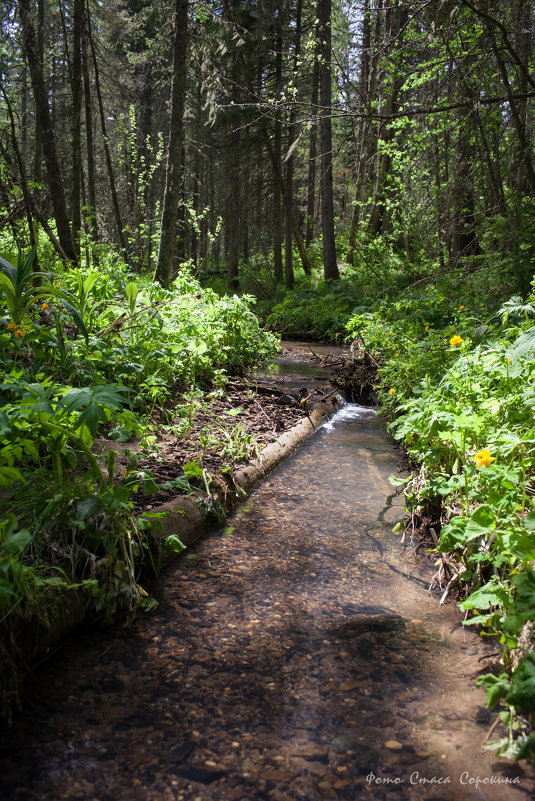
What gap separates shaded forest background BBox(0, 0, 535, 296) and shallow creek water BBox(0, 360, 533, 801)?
4004mm

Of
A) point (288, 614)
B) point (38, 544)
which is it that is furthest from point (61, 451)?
point (288, 614)

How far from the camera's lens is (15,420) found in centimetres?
249

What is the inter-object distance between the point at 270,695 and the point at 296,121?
7636 mm

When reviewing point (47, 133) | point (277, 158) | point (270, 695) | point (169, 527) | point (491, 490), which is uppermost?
point (277, 158)

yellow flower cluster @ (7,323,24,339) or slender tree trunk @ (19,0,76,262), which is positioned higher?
slender tree trunk @ (19,0,76,262)

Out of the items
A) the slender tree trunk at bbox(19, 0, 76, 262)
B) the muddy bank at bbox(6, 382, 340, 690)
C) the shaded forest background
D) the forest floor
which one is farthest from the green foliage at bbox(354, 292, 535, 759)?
the slender tree trunk at bbox(19, 0, 76, 262)

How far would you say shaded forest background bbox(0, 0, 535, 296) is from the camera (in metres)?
5.56

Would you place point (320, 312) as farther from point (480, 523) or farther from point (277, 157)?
point (480, 523)

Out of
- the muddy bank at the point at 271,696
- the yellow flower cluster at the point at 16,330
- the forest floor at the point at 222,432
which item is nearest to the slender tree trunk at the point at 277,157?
the forest floor at the point at 222,432

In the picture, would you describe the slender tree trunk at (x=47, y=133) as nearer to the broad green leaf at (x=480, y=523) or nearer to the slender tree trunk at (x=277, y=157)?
the slender tree trunk at (x=277, y=157)

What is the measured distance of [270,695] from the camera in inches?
79.8

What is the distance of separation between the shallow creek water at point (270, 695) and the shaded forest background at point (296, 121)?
4.00 m

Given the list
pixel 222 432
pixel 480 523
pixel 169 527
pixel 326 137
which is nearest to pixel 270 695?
pixel 480 523

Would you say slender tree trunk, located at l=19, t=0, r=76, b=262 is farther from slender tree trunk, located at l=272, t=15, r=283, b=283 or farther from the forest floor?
slender tree trunk, located at l=272, t=15, r=283, b=283
